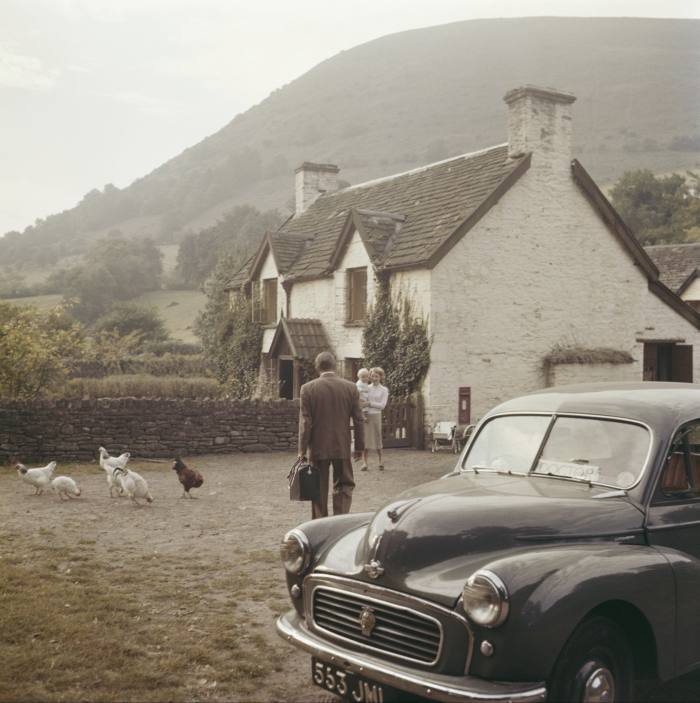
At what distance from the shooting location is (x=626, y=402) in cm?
530

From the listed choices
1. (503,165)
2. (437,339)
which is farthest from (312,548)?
(503,165)

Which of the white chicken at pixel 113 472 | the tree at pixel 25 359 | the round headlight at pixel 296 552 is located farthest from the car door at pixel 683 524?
the tree at pixel 25 359

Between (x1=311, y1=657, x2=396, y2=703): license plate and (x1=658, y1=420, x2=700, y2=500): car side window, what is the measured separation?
2.11 meters

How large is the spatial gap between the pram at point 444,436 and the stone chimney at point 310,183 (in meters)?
14.4

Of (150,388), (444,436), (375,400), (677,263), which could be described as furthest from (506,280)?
(677,263)

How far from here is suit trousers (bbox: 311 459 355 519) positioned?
8625 mm

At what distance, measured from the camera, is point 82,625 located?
6.07 meters

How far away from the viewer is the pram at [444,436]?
18.2 meters

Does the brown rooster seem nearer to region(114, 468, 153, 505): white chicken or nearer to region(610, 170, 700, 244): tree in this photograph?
region(114, 468, 153, 505): white chicken

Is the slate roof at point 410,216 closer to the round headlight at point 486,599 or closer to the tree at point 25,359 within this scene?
the tree at point 25,359

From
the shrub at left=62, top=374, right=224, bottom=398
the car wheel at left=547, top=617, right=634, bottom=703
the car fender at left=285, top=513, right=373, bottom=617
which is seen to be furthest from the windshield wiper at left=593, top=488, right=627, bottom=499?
the shrub at left=62, top=374, right=224, bottom=398

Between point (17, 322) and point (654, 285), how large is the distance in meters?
17.9

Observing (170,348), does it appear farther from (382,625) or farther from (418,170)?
(382,625)

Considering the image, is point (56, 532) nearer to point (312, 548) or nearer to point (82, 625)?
point (82, 625)
